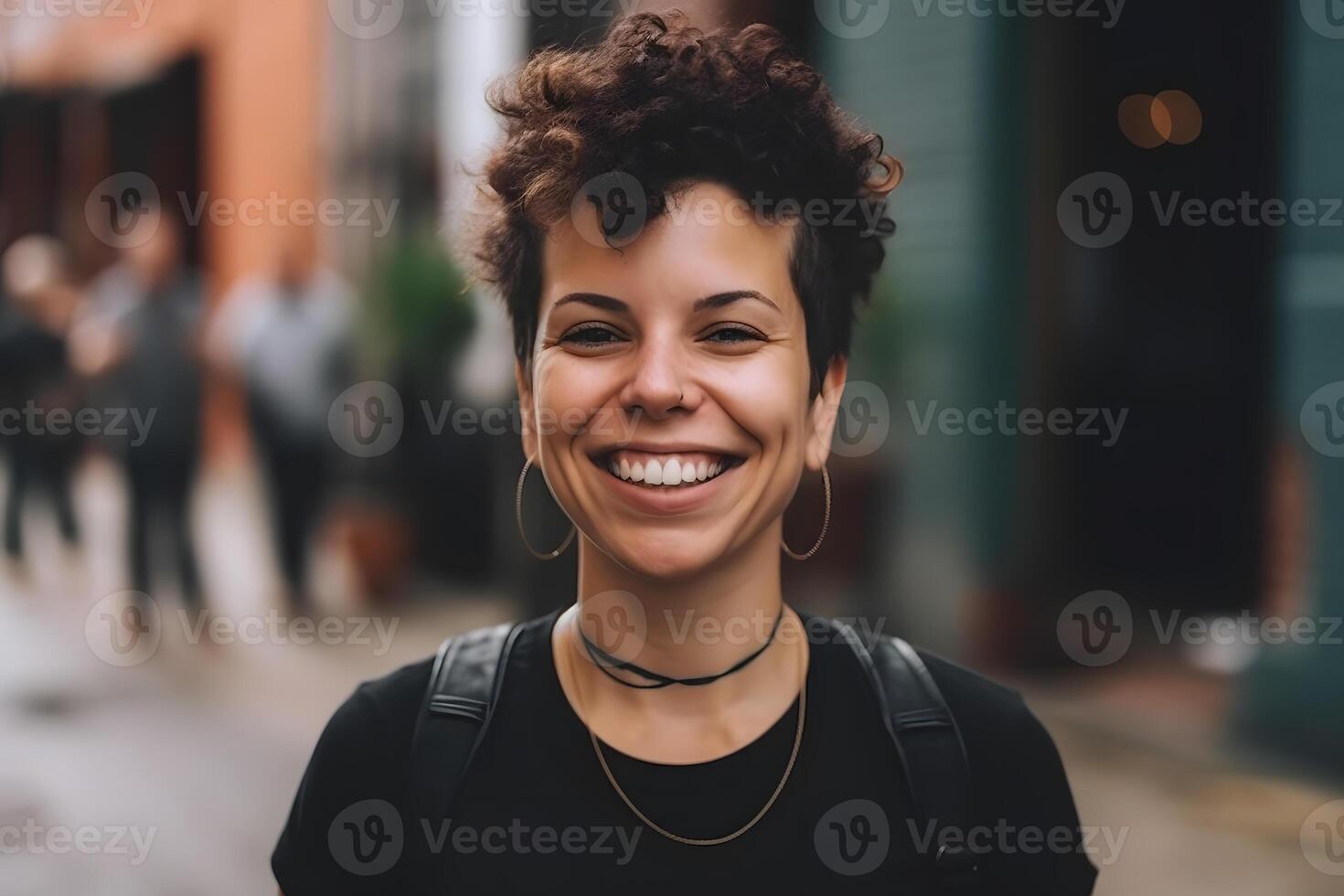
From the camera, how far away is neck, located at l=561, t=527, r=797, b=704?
5.87 ft

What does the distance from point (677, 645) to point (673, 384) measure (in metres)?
0.35

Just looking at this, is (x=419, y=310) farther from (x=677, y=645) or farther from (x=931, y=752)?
(x=931, y=752)

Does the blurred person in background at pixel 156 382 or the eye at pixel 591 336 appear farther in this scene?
the blurred person in background at pixel 156 382

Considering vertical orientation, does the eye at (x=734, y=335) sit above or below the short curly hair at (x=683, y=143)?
below

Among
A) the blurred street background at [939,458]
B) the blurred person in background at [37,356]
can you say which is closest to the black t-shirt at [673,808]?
the blurred street background at [939,458]

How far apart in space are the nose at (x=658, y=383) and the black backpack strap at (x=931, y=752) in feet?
1.41

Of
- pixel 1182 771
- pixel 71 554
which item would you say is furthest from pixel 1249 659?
pixel 71 554

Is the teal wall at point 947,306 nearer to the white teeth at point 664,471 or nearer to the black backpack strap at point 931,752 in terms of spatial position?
the black backpack strap at point 931,752

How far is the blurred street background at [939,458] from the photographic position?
213 inches

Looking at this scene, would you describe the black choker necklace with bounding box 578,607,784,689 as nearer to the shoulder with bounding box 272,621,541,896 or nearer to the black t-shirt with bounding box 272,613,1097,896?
the black t-shirt with bounding box 272,613,1097,896

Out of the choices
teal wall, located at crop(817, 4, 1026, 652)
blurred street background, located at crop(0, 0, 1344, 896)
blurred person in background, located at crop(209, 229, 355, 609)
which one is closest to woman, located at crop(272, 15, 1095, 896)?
blurred street background, located at crop(0, 0, 1344, 896)

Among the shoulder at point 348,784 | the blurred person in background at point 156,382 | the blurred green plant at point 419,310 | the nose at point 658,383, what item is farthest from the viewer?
the blurred green plant at point 419,310

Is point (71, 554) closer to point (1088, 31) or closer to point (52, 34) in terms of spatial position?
point (1088, 31)

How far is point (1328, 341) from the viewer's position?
221 inches
